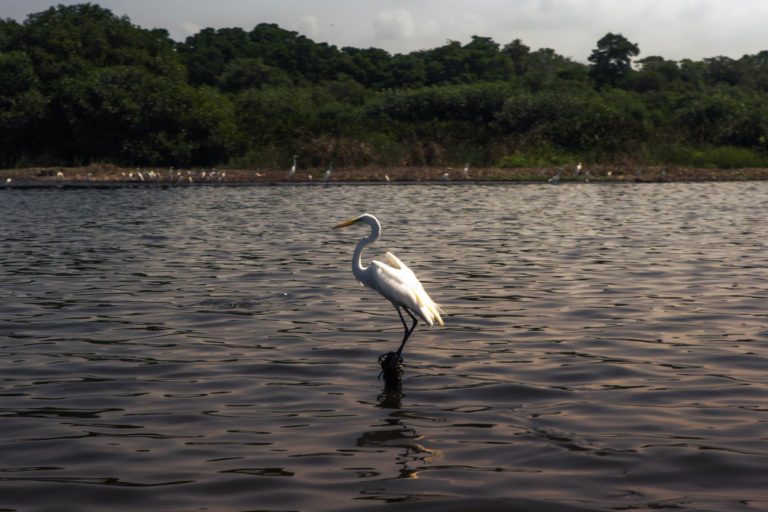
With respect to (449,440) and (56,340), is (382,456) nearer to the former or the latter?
(449,440)

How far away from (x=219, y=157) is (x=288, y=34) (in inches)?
2140

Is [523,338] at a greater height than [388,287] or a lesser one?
lesser

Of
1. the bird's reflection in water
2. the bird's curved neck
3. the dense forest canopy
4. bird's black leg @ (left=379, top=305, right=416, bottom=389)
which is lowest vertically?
the bird's reflection in water

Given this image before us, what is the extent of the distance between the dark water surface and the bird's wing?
0.62 meters

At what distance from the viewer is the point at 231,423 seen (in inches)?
309

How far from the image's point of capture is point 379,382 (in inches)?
363

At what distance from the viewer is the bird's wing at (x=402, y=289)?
9.28 m

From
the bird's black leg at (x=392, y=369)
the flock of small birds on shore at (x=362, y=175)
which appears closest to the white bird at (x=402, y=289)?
the bird's black leg at (x=392, y=369)

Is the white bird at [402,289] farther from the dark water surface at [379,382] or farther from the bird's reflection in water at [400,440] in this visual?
the bird's reflection in water at [400,440]

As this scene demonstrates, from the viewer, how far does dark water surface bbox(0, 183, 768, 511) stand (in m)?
6.47

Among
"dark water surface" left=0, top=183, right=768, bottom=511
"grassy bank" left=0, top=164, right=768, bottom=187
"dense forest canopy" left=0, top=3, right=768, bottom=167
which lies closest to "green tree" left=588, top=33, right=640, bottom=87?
"dense forest canopy" left=0, top=3, right=768, bottom=167

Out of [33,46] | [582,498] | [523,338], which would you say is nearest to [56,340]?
[523,338]

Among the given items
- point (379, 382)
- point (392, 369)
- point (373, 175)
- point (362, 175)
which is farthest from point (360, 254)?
point (362, 175)

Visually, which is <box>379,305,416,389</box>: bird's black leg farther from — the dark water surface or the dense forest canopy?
the dense forest canopy
